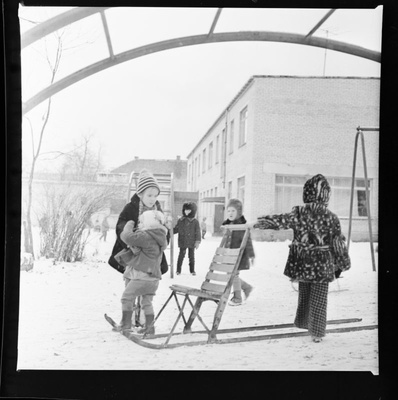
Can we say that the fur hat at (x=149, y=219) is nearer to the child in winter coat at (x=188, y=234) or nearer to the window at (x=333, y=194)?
the child in winter coat at (x=188, y=234)

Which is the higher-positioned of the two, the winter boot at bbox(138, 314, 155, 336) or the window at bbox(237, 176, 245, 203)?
→ the window at bbox(237, 176, 245, 203)

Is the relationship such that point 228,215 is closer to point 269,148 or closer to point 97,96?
point 269,148

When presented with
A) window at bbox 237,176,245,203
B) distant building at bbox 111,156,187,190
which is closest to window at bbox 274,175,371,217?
window at bbox 237,176,245,203

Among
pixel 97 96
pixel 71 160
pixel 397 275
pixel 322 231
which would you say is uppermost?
pixel 97 96

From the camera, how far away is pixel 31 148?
12.7 feet

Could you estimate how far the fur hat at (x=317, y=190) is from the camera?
12.9 ft

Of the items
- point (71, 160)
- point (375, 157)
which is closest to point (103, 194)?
point (71, 160)

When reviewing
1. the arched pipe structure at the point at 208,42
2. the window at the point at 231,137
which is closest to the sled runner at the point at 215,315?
the window at the point at 231,137

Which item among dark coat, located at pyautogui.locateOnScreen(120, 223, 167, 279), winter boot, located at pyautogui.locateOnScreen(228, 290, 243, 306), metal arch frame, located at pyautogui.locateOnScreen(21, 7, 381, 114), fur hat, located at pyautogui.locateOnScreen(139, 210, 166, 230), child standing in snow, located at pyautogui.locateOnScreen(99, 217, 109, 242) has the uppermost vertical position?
metal arch frame, located at pyautogui.locateOnScreen(21, 7, 381, 114)

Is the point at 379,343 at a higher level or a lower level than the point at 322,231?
lower

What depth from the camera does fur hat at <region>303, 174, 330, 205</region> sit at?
394 centimetres

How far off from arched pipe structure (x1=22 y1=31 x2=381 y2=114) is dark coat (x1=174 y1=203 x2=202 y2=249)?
1.06m

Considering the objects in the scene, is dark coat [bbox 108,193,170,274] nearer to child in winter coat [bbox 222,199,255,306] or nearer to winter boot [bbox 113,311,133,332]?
winter boot [bbox 113,311,133,332]

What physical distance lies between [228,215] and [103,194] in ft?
2.63
